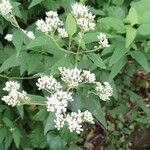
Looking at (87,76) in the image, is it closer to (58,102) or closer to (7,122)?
(58,102)

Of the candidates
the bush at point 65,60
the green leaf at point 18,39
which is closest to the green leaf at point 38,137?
the bush at point 65,60

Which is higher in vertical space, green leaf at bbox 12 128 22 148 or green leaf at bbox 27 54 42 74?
green leaf at bbox 27 54 42 74

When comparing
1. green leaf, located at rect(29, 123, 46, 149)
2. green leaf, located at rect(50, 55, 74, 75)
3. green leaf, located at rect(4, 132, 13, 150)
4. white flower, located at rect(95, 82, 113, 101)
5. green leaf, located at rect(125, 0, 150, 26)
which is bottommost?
green leaf, located at rect(29, 123, 46, 149)

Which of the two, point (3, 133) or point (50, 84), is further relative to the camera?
point (3, 133)

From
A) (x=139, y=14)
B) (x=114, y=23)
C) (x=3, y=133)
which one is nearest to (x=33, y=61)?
(x=114, y=23)

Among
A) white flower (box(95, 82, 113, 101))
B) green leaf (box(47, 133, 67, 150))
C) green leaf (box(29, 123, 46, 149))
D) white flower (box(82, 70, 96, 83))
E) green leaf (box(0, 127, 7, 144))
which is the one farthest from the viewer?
green leaf (box(29, 123, 46, 149))

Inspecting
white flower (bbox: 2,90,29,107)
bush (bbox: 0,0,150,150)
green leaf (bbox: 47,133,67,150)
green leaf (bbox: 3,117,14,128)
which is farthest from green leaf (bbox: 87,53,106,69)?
green leaf (bbox: 3,117,14,128)

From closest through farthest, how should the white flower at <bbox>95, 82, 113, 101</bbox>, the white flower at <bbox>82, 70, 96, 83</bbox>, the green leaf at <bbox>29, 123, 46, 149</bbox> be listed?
1. the white flower at <bbox>82, 70, 96, 83</bbox>
2. the white flower at <bbox>95, 82, 113, 101</bbox>
3. the green leaf at <bbox>29, 123, 46, 149</bbox>

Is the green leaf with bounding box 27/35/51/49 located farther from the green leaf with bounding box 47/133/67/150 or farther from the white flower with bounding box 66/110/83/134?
the green leaf with bounding box 47/133/67/150
